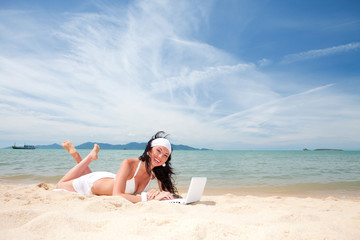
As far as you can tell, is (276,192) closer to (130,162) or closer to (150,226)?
(130,162)

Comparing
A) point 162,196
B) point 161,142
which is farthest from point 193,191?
point 161,142

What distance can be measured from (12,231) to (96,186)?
2454mm

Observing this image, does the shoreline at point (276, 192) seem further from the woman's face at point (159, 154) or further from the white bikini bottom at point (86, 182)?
the woman's face at point (159, 154)

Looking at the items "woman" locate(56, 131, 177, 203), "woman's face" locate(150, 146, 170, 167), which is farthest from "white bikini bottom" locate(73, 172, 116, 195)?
"woman's face" locate(150, 146, 170, 167)

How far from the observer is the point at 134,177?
176 inches

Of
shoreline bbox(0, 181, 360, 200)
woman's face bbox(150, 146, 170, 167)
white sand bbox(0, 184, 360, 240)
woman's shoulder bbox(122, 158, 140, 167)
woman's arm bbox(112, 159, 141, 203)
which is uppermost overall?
woman's face bbox(150, 146, 170, 167)

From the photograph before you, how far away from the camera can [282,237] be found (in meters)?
2.15

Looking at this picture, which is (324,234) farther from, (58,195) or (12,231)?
(58,195)

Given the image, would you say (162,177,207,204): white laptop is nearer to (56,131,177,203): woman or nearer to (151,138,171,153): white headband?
(56,131,177,203): woman

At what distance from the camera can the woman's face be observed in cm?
420

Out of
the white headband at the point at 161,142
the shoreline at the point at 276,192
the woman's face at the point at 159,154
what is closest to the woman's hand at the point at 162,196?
the woman's face at the point at 159,154

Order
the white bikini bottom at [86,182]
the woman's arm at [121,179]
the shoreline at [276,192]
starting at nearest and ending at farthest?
the woman's arm at [121,179]
the white bikini bottom at [86,182]
the shoreline at [276,192]

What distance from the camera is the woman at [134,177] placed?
13.5 ft

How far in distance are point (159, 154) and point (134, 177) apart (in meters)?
0.74
